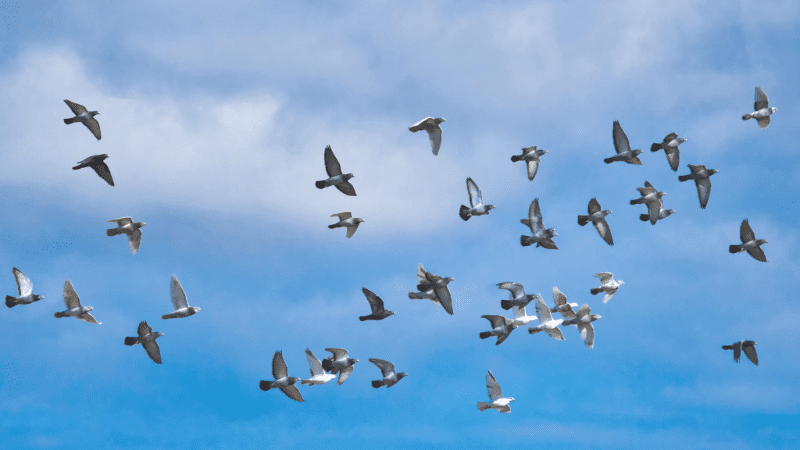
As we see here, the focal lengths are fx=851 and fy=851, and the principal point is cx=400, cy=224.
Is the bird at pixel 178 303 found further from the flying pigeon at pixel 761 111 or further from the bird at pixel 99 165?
the flying pigeon at pixel 761 111

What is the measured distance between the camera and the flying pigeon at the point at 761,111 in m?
42.6

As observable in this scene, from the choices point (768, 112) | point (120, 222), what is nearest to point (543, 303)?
→ point (768, 112)

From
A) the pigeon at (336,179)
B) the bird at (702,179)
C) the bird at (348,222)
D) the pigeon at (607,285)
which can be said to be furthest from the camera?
the pigeon at (607,285)

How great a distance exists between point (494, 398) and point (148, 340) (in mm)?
16448

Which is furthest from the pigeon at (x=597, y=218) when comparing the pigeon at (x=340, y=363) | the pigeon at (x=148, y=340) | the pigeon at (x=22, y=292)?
the pigeon at (x=22, y=292)

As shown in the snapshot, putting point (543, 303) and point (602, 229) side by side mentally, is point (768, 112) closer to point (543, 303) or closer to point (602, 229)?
point (602, 229)

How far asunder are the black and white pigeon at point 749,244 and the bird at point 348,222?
60.4 ft

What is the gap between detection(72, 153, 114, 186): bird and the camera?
3831 cm

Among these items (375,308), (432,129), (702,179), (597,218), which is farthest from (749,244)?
(375,308)

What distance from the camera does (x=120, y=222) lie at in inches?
1540

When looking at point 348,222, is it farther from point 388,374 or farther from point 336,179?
point 388,374

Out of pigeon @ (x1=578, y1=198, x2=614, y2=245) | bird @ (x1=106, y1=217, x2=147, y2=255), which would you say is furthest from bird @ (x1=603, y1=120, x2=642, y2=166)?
bird @ (x1=106, y1=217, x2=147, y2=255)

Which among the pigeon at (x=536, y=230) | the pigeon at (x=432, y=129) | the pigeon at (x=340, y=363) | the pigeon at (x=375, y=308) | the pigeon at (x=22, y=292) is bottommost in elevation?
the pigeon at (x=340, y=363)

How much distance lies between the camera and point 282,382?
37969 millimetres
